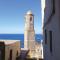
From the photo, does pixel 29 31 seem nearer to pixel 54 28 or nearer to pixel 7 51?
pixel 7 51

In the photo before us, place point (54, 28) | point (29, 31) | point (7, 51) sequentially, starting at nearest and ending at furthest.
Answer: point (54, 28) → point (7, 51) → point (29, 31)

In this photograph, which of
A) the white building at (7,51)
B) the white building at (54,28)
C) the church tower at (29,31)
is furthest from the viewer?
the church tower at (29,31)

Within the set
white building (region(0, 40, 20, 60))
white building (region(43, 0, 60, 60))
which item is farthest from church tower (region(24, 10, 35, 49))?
white building (region(43, 0, 60, 60))

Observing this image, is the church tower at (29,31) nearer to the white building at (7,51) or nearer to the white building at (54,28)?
the white building at (7,51)

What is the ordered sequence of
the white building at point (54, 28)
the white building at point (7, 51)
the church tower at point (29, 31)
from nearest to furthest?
the white building at point (54, 28) → the white building at point (7, 51) → the church tower at point (29, 31)

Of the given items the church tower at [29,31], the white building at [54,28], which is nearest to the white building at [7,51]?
the white building at [54,28]

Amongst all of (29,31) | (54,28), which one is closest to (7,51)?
(54,28)

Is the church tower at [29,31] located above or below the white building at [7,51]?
above

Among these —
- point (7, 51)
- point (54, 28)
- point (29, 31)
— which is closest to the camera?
point (54, 28)

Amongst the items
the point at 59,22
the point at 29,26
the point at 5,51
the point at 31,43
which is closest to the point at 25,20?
the point at 29,26

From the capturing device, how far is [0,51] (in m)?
16.7

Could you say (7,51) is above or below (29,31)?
below

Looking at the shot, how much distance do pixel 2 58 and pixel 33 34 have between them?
15.9m

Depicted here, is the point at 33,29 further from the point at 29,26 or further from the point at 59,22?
the point at 59,22
